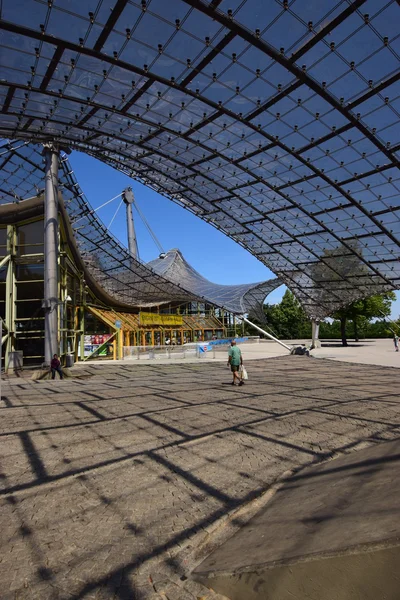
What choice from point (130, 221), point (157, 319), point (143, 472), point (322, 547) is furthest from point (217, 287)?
point (322, 547)

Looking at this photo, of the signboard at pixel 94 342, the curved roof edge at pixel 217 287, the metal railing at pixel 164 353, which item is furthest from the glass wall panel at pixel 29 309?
the curved roof edge at pixel 217 287

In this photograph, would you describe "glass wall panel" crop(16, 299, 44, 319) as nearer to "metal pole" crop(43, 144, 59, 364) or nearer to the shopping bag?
"metal pole" crop(43, 144, 59, 364)

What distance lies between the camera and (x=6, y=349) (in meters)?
23.8

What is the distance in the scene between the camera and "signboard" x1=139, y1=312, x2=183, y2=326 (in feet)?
135

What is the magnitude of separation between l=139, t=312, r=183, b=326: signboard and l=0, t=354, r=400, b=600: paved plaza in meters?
28.2

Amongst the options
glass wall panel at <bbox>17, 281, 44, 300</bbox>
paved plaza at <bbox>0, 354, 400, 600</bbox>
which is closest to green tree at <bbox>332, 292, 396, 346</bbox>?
glass wall panel at <bbox>17, 281, 44, 300</bbox>

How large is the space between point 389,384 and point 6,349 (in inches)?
832

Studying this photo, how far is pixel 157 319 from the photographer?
1751 inches

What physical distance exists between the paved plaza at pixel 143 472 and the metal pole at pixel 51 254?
34.7ft

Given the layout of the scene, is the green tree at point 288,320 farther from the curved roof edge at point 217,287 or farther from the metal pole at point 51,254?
the metal pole at point 51,254

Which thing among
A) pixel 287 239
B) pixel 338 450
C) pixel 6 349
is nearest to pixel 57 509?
pixel 338 450

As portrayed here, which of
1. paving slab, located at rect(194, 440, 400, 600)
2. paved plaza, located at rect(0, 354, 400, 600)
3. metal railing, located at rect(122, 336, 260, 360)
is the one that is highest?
metal railing, located at rect(122, 336, 260, 360)

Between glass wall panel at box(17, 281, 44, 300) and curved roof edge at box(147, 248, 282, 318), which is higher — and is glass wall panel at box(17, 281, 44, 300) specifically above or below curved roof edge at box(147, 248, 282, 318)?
below

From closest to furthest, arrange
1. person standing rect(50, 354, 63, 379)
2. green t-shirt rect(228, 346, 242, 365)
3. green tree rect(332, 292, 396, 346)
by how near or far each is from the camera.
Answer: green t-shirt rect(228, 346, 242, 365)
person standing rect(50, 354, 63, 379)
green tree rect(332, 292, 396, 346)
